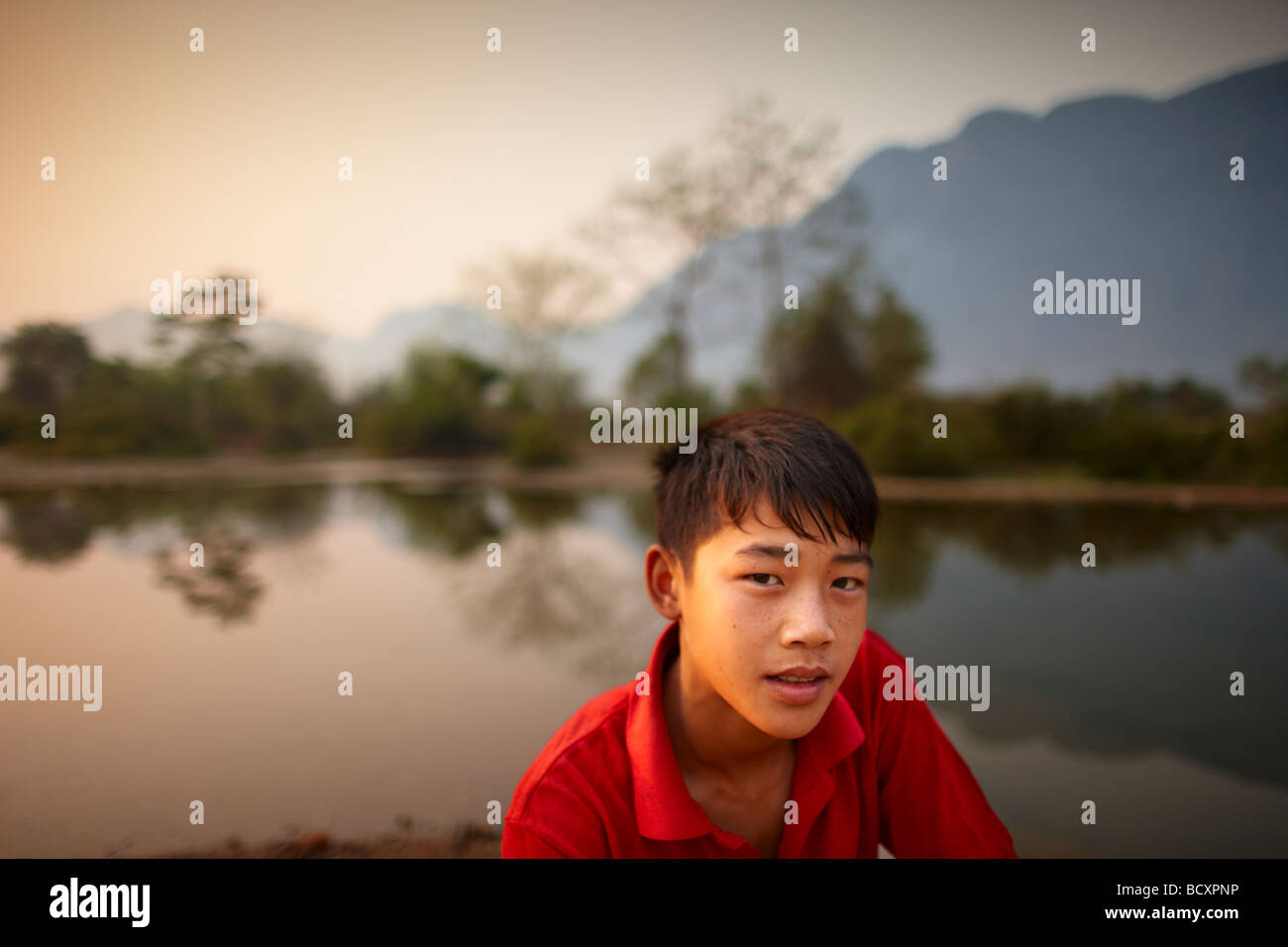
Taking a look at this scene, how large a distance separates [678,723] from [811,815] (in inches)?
10.4

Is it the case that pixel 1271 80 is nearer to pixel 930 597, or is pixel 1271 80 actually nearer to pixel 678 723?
pixel 930 597

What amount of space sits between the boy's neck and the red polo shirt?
0.04 meters

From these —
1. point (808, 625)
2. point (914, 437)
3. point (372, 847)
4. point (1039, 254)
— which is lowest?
point (372, 847)

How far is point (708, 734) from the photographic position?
1028mm

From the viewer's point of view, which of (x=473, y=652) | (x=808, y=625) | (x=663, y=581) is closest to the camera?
(x=808, y=625)

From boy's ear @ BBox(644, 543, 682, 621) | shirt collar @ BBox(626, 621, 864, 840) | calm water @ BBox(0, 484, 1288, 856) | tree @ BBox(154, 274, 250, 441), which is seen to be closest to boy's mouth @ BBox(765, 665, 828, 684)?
shirt collar @ BBox(626, 621, 864, 840)

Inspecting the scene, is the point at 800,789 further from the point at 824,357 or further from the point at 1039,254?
Result: the point at 1039,254

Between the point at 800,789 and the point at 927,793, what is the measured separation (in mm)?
222

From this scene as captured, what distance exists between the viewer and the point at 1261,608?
6.04 feet

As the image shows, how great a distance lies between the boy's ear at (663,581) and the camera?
105cm

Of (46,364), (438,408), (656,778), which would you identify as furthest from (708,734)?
(46,364)

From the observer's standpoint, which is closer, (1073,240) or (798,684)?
(798,684)

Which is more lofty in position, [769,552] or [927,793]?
[769,552]

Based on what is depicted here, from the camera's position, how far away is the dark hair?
0.91 metres
